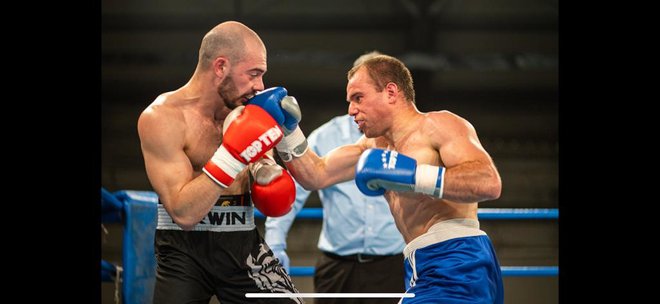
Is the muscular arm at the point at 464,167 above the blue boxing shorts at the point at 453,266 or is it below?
above

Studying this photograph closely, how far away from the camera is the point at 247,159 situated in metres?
1.86

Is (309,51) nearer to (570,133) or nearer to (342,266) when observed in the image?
(342,266)

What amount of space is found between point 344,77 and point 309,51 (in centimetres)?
48

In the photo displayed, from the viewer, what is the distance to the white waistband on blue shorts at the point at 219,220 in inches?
76.5

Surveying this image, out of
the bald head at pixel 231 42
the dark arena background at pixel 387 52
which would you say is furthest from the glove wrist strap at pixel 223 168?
the dark arena background at pixel 387 52

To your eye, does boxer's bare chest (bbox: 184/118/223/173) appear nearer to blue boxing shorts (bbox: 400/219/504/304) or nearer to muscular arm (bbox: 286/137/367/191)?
muscular arm (bbox: 286/137/367/191)

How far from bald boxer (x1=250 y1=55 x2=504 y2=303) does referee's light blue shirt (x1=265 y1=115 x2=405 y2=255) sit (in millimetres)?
872

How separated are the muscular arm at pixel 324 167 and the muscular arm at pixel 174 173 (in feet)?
1.02

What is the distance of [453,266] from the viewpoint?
6.22 feet

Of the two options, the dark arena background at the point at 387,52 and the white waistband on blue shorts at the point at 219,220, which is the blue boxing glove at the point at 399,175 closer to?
the white waistband on blue shorts at the point at 219,220

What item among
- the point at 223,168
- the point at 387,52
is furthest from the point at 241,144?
the point at 387,52

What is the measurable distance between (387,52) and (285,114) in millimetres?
2396

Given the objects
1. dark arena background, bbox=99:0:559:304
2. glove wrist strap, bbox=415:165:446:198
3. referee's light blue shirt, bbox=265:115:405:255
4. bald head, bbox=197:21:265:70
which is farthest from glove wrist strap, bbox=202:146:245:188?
referee's light blue shirt, bbox=265:115:405:255

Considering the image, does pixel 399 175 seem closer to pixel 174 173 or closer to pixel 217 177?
pixel 217 177
